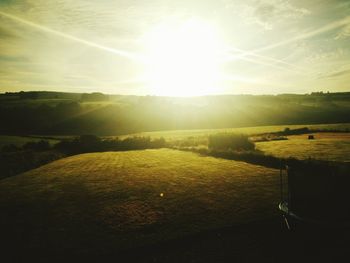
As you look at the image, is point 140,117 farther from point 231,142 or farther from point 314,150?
point 314,150

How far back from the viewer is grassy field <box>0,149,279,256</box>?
1061cm

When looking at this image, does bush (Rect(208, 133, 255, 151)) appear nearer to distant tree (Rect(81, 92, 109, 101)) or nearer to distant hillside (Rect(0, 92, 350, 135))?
distant hillside (Rect(0, 92, 350, 135))

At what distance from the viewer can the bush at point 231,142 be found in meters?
41.2

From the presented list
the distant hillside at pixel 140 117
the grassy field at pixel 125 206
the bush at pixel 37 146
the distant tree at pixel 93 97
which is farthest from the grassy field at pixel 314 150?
the distant tree at pixel 93 97

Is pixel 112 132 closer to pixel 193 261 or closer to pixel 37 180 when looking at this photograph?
pixel 37 180

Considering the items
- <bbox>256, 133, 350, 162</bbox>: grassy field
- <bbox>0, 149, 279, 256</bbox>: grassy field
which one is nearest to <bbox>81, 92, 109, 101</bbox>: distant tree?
<bbox>256, 133, 350, 162</bbox>: grassy field

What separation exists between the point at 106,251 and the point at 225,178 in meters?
13.0

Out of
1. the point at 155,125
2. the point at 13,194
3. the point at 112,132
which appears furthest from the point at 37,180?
the point at 155,125

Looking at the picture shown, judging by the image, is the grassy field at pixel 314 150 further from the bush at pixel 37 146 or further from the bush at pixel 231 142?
the bush at pixel 37 146

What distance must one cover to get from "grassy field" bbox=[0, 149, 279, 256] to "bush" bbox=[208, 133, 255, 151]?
16684 millimetres

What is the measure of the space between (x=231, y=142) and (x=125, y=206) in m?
29.8

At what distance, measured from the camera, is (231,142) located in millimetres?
41969

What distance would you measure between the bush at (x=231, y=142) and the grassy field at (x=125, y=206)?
16684mm

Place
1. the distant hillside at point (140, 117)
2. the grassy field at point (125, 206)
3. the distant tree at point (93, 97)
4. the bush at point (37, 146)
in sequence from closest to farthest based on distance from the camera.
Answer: the grassy field at point (125, 206), the bush at point (37, 146), the distant hillside at point (140, 117), the distant tree at point (93, 97)
